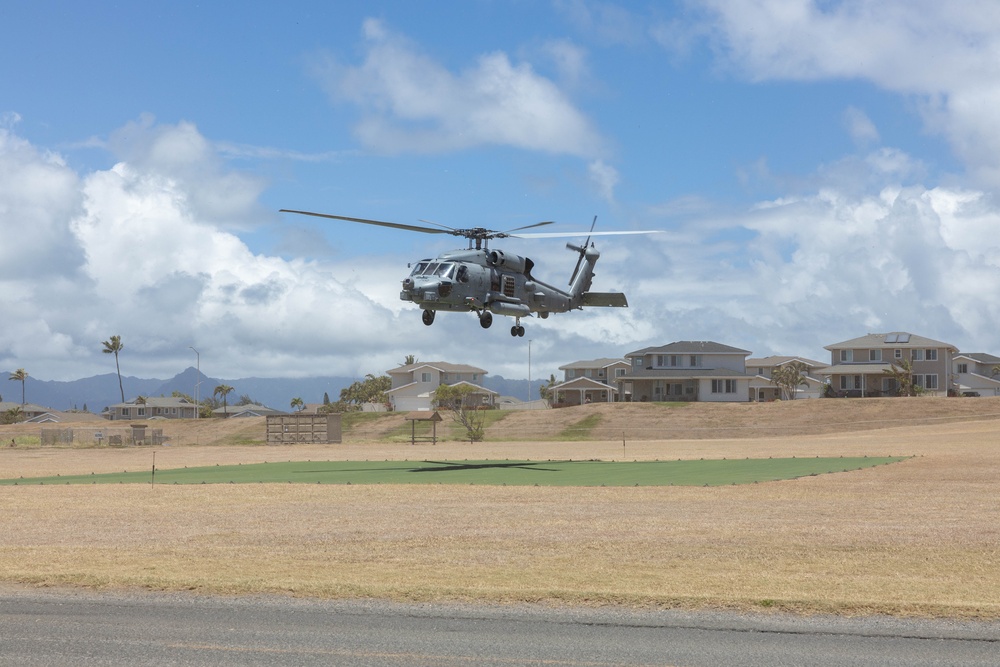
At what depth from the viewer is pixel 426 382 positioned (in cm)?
15338

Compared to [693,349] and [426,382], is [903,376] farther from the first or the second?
[426,382]

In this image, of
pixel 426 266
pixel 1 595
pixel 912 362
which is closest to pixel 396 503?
pixel 426 266

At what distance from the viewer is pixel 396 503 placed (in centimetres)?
3291

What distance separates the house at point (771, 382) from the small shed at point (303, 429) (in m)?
54.6

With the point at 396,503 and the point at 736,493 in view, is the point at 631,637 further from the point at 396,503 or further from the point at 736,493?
the point at 736,493

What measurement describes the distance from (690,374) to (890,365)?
867 inches

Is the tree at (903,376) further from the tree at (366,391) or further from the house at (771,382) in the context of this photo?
the tree at (366,391)

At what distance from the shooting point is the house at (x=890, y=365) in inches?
4584

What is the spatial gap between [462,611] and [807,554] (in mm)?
9154

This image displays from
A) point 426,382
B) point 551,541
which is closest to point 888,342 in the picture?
point 426,382

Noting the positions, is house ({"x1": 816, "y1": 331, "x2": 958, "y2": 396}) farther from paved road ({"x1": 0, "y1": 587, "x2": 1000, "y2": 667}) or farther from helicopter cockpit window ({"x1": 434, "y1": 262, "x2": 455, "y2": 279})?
paved road ({"x1": 0, "y1": 587, "x2": 1000, "y2": 667})

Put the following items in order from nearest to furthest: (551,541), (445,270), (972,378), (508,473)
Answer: (551,541) → (445,270) → (508,473) → (972,378)

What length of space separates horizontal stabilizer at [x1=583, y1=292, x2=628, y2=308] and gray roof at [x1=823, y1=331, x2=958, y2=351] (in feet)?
277

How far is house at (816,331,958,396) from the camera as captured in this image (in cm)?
11644
